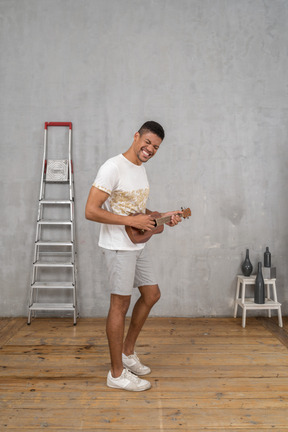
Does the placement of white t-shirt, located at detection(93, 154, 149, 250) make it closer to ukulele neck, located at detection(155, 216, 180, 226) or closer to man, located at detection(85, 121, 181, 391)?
man, located at detection(85, 121, 181, 391)

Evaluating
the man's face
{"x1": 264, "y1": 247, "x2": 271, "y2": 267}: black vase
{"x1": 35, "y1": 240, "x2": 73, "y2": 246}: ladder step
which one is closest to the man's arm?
the man's face

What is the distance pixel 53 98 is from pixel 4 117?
0.54 m

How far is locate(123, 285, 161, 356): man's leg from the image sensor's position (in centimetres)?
250

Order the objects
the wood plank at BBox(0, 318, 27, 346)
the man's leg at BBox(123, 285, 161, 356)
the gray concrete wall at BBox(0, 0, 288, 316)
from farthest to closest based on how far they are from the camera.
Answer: the gray concrete wall at BBox(0, 0, 288, 316)
the wood plank at BBox(0, 318, 27, 346)
the man's leg at BBox(123, 285, 161, 356)

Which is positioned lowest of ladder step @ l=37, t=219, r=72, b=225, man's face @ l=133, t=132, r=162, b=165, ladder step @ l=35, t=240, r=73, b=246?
ladder step @ l=35, t=240, r=73, b=246

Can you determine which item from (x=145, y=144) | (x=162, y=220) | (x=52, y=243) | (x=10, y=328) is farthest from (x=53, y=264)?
(x=145, y=144)

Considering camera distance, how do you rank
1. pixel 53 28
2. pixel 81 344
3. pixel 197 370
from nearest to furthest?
pixel 197 370
pixel 81 344
pixel 53 28

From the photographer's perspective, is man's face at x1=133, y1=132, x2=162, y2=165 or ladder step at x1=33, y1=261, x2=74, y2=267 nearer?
man's face at x1=133, y1=132, x2=162, y2=165

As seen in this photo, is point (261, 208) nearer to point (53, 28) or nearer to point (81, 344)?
point (81, 344)

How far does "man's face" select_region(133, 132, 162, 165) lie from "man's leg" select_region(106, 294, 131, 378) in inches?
35.0

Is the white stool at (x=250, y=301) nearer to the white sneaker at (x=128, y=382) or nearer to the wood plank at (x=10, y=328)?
the white sneaker at (x=128, y=382)

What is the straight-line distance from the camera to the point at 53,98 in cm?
387

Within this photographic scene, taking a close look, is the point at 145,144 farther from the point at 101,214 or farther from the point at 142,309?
the point at 142,309

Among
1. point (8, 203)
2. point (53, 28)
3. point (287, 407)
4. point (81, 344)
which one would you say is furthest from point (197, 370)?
point (53, 28)
